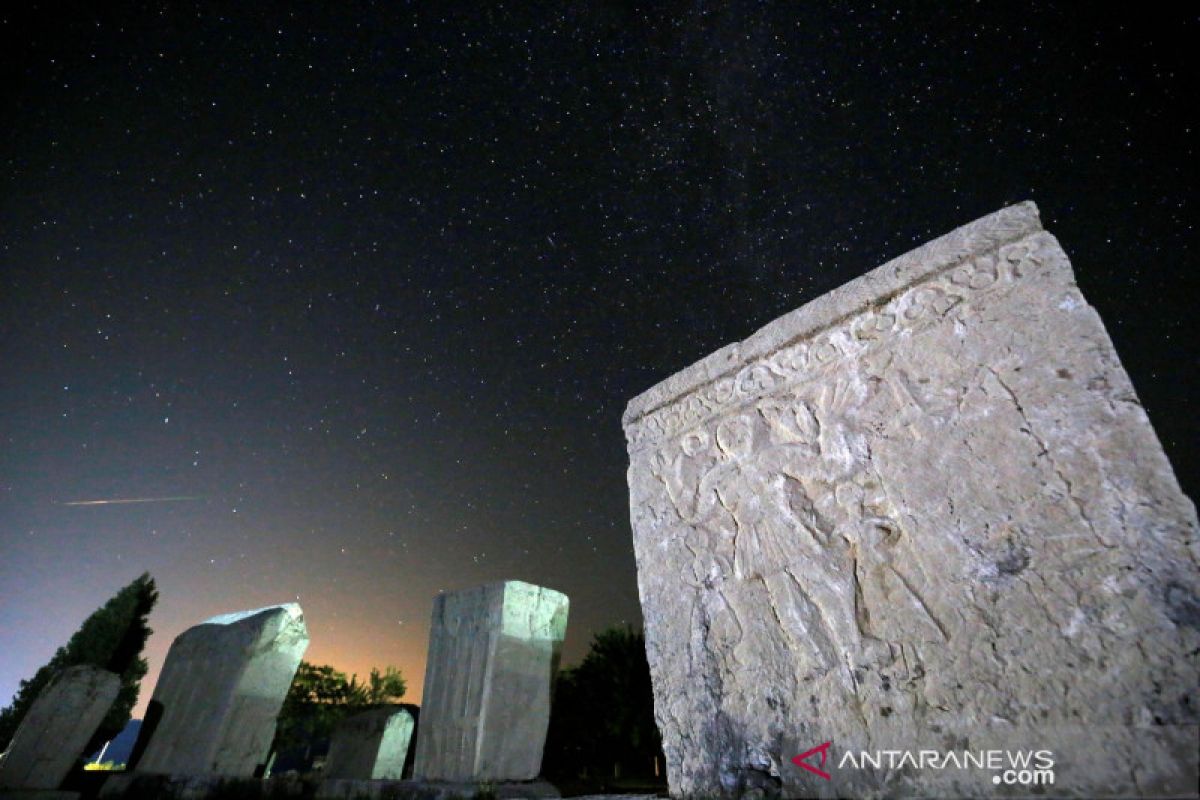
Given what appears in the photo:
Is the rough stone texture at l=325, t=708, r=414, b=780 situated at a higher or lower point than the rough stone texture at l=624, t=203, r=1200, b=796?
lower

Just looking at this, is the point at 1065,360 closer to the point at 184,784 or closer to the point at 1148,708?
the point at 1148,708

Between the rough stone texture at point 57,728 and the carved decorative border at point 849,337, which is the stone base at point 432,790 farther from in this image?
→ the rough stone texture at point 57,728

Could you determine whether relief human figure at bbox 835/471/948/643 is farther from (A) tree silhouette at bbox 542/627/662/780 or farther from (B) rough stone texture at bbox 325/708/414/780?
(A) tree silhouette at bbox 542/627/662/780

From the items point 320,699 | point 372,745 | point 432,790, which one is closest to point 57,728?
point 372,745

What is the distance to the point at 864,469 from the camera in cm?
182

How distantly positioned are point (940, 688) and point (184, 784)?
524 cm

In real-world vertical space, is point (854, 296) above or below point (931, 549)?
above

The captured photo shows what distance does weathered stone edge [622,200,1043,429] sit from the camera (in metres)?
1.80

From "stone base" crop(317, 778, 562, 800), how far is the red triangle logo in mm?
1804

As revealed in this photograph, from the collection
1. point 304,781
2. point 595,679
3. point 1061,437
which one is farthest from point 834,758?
point 595,679

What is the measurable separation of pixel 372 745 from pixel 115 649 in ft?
56.4

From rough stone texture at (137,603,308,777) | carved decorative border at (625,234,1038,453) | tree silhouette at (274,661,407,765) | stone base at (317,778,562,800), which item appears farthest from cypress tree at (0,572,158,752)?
carved decorative border at (625,234,1038,453)

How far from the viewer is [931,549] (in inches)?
64.1

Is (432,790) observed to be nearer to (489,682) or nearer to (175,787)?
(489,682)
